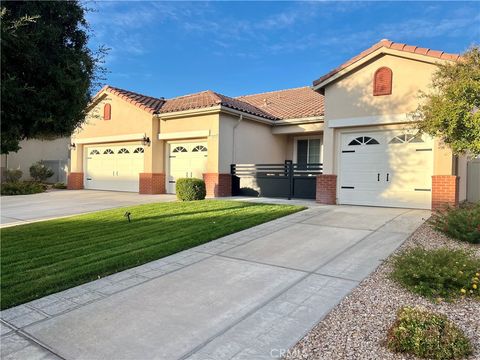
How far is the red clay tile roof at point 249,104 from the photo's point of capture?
15.5 m

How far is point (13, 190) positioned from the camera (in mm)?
17906

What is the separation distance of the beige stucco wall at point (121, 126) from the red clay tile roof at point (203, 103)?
1311mm

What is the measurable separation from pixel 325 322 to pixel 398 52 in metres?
9.60

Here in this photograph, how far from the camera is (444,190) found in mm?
9938

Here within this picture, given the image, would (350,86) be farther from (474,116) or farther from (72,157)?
(72,157)

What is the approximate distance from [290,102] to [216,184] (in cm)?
779

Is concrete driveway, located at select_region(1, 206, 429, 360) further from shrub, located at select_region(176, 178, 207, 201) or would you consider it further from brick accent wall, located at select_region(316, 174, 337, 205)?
shrub, located at select_region(176, 178, 207, 201)

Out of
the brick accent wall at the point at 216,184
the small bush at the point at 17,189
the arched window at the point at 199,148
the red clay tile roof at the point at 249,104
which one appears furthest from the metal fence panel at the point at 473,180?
the small bush at the point at 17,189

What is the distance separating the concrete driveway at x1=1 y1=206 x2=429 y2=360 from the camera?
3.23 m

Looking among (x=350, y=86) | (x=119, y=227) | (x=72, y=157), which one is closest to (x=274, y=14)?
(x=350, y=86)

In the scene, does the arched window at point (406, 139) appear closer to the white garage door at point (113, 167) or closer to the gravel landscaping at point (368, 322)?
the gravel landscaping at point (368, 322)

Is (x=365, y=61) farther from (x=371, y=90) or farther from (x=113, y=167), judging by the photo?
(x=113, y=167)

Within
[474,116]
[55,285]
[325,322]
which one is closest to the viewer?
[325,322]

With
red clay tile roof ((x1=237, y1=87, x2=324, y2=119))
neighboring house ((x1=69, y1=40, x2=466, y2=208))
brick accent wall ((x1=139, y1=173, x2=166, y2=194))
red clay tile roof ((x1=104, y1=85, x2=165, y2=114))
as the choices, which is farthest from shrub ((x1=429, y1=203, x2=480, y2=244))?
red clay tile roof ((x1=104, y1=85, x2=165, y2=114))
